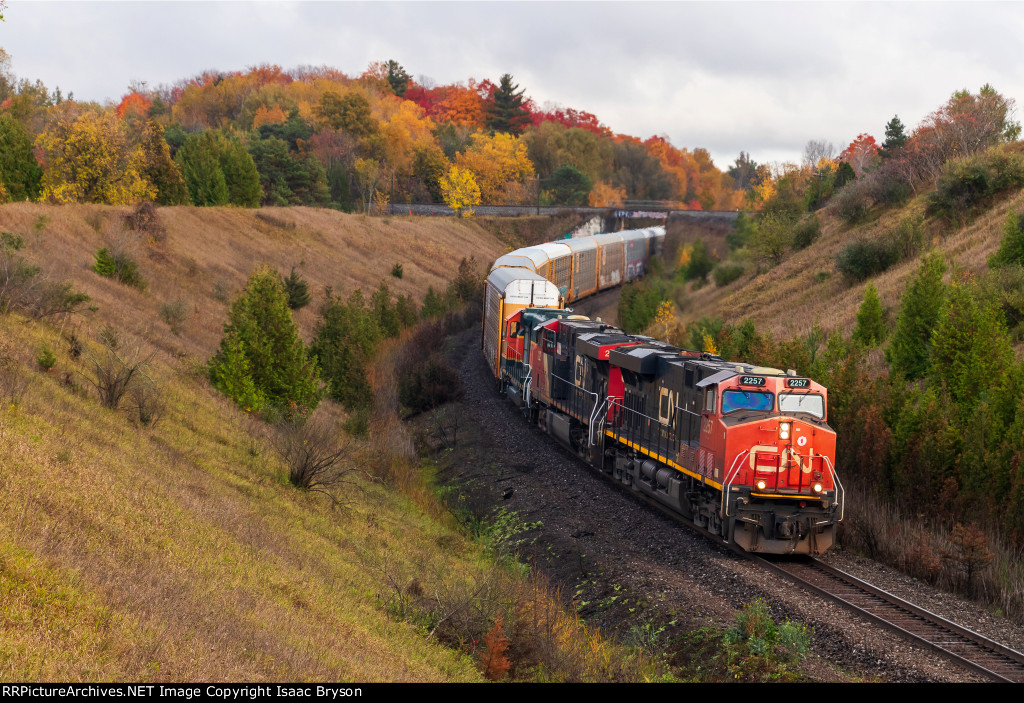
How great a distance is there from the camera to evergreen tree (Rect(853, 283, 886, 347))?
31.7 meters

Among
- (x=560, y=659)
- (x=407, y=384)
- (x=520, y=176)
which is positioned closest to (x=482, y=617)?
(x=560, y=659)

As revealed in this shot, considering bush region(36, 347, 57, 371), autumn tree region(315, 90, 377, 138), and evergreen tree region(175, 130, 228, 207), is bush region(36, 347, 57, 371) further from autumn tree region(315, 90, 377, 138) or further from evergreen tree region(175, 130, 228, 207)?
autumn tree region(315, 90, 377, 138)

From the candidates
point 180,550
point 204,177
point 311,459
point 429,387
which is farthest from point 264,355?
point 204,177

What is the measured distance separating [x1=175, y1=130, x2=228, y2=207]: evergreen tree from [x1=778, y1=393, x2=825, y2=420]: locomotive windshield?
203 ft

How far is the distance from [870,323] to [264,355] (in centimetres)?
2219

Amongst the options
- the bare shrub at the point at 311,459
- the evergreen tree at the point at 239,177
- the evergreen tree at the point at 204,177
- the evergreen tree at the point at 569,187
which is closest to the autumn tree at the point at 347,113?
the evergreen tree at the point at 569,187

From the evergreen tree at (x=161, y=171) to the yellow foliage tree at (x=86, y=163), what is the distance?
21.3ft

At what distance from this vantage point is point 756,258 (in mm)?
61812

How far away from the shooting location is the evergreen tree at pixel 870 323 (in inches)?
1246

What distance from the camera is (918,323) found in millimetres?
27047

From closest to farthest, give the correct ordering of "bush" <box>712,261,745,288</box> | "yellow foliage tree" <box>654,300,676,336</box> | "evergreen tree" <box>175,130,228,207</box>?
1. "yellow foliage tree" <box>654,300,676,336</box>
2. "bush" <box>712,261,745,288</box>
3. "evergreen tree" <box>175,130,228,207</box>

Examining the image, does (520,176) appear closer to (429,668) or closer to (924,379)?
(924,379)

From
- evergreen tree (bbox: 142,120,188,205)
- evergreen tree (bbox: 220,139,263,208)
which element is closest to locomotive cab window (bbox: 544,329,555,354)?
evergreen tree (bbox: 142,120,188,205)

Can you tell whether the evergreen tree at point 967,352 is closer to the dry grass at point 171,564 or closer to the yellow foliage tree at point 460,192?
the dry grass at point 171,564
